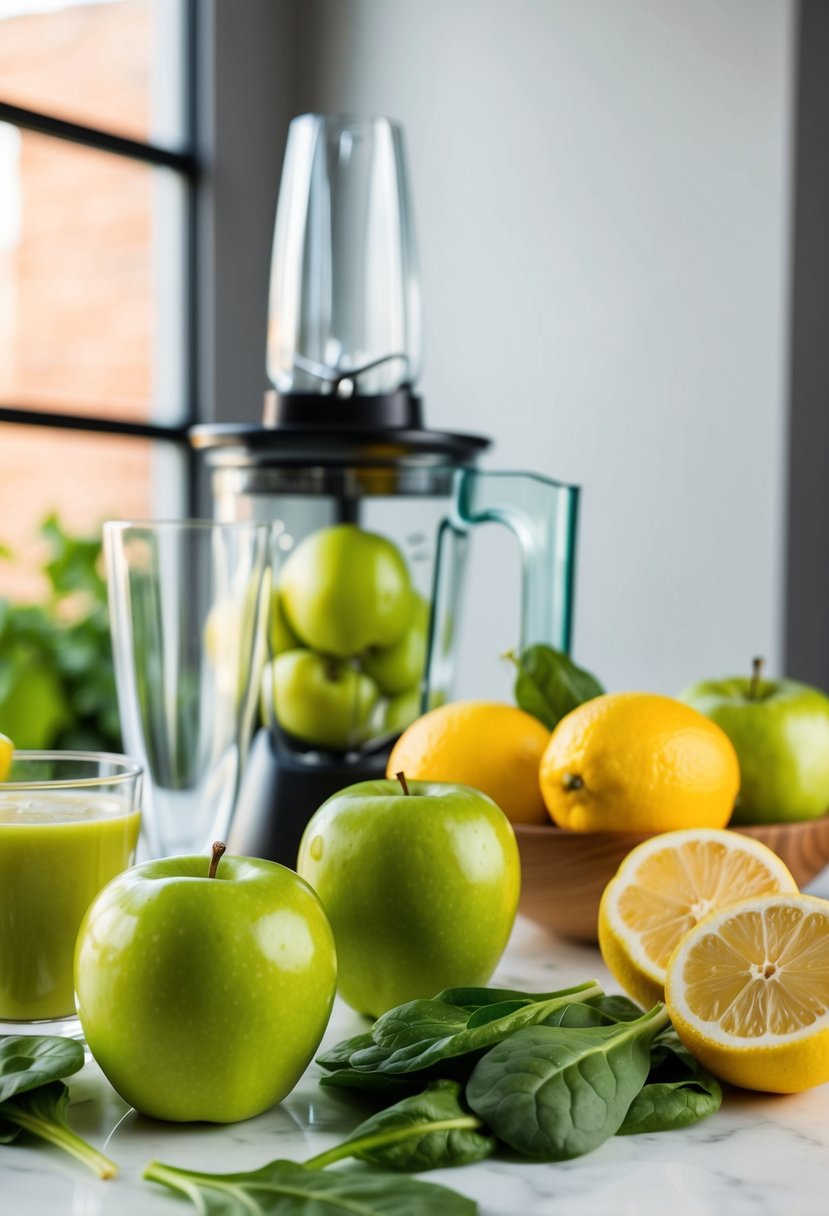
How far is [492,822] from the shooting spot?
69 cm

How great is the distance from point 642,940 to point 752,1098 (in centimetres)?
10

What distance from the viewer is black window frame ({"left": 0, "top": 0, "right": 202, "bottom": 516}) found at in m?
2.37

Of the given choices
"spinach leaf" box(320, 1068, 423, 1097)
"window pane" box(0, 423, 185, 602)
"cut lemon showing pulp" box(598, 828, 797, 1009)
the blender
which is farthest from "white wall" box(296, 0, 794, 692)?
"spinach leaf" box(320, 1068, 423, 1097)

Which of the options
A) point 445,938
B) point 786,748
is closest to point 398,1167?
point 445,938

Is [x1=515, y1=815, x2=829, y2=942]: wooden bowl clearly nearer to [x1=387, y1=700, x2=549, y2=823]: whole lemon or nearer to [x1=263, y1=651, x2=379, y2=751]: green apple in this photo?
[x1=387, y1=700, x2=549, y2=823]: whole lemon

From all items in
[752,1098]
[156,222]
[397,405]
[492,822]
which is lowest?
[752,1098]

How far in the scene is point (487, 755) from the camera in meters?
0.84

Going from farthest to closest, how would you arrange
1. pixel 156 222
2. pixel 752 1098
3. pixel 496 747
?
pixel 156 222 < pixel 496 747 < pixel 752 1098

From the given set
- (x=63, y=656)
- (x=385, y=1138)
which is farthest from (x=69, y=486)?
(x=385, y=1138)

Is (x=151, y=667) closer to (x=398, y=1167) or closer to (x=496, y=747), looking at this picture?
(x=496, y=747)

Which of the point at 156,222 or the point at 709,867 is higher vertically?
the point at 156,222

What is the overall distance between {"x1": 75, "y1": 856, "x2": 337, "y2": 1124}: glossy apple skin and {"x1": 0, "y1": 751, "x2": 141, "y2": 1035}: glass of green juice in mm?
98

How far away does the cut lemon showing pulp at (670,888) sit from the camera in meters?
0.68

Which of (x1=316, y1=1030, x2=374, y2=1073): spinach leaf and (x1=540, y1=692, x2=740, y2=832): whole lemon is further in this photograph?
(x1=540, y1=692, x2=740, y2=832): whole lemon
